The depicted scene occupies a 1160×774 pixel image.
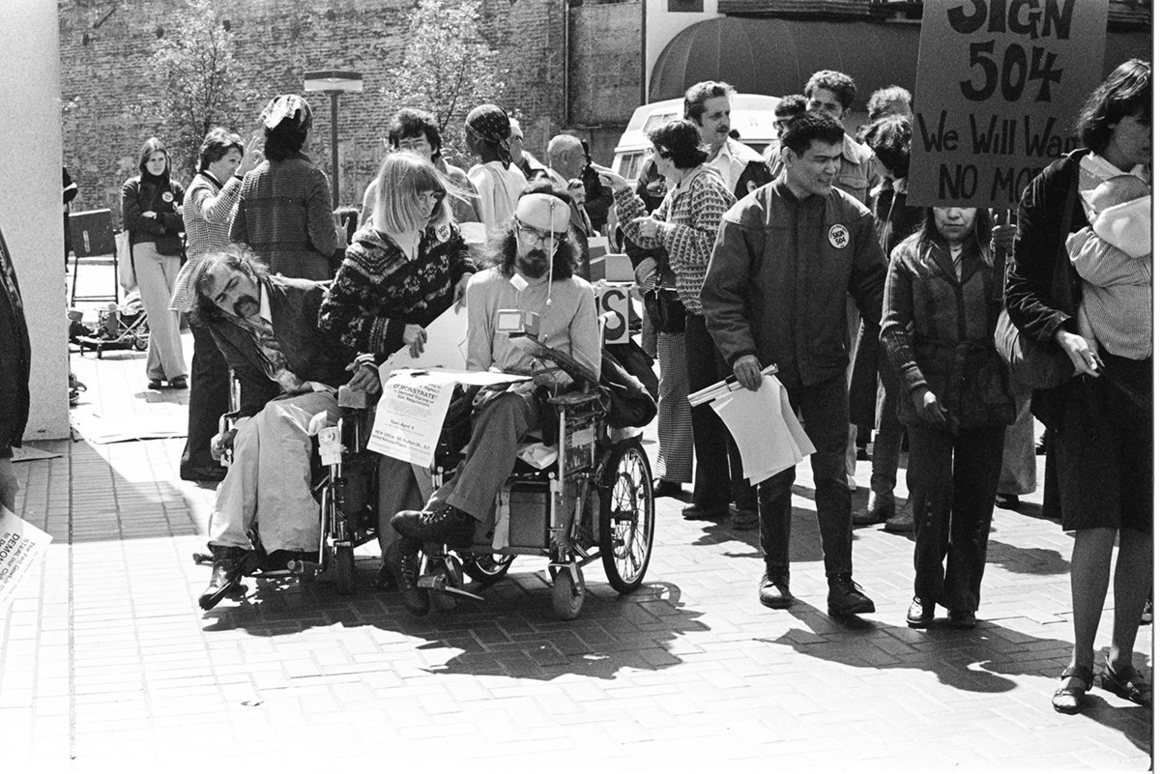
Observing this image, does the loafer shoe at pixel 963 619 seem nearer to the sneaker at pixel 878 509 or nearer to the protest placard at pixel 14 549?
the sneaker at pixel 878 509

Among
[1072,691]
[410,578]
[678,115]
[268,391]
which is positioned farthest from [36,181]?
[678,115]

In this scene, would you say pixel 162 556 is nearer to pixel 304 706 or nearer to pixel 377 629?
pixel 377 629

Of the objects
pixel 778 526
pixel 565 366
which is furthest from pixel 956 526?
pixel 565 366

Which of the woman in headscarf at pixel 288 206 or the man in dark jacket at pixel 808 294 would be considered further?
the woman in headscarf at pixel 288 206

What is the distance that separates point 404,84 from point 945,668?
31413 millimetres

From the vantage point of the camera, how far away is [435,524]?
20.2ft

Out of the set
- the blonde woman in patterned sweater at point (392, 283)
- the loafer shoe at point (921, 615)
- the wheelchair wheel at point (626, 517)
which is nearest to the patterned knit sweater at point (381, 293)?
the blonde woman in patterned sweater at point (392, 283)

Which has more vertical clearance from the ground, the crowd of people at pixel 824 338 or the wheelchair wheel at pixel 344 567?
the crowd of people at pixel 824 338

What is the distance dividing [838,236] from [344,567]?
7.79 feet

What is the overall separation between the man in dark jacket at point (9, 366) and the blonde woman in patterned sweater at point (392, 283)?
9.23 ft

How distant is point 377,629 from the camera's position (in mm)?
6289

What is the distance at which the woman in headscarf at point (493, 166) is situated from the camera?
31.4 feet

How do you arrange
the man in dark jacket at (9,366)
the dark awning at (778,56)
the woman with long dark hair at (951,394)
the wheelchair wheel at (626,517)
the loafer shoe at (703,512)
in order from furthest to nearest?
the dark awning at (778,56), the loafer shoe at (703,512), the wheelchair wheel at (626,517), the woman with long dark hair at (951,394), the man in dark jacket at (9,366)

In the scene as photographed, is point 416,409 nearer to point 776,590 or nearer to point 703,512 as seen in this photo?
point 776,590
